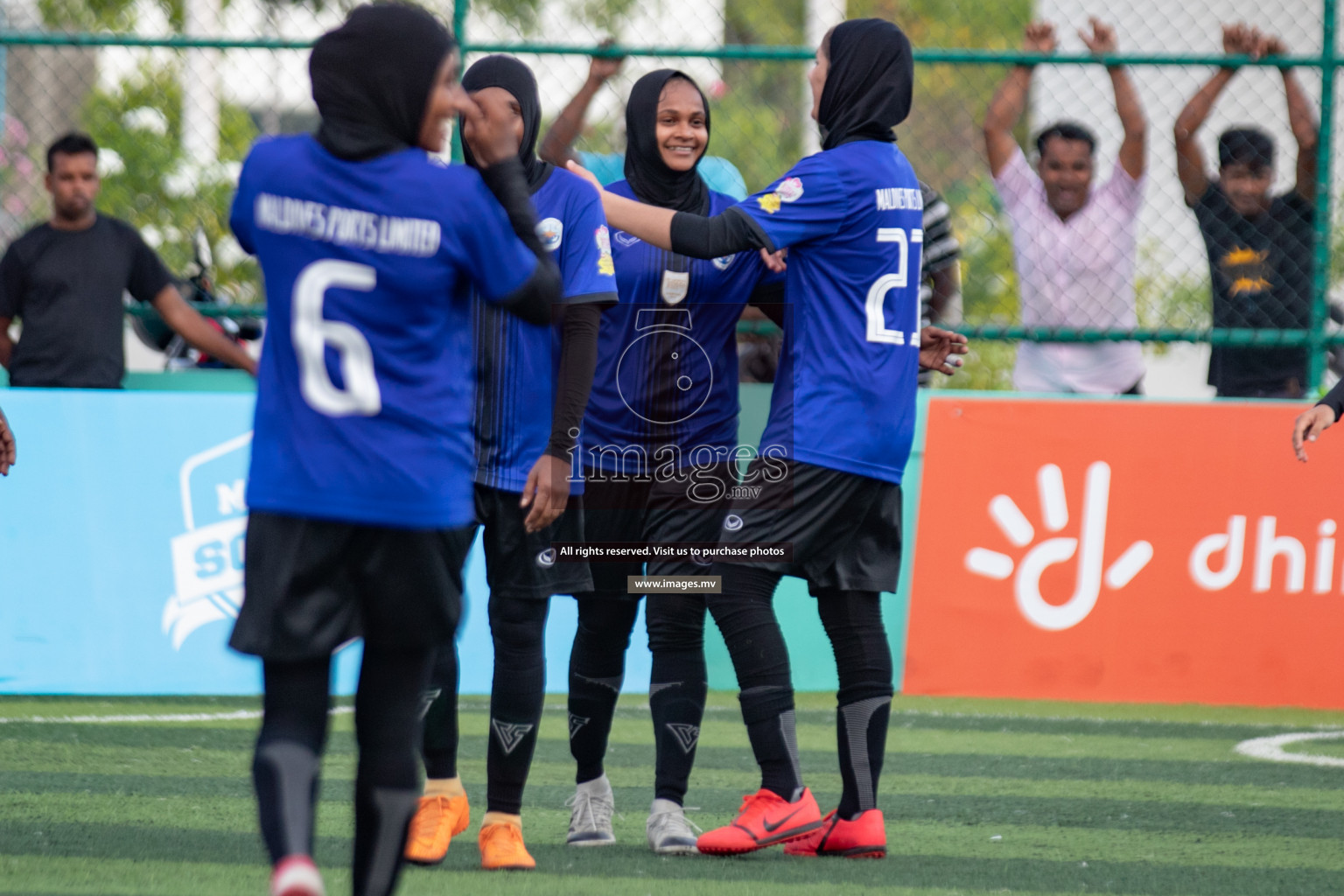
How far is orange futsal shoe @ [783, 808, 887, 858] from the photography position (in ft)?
14.2

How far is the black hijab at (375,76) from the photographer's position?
2900 millimetres

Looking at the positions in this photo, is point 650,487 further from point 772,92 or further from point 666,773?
point 772,92

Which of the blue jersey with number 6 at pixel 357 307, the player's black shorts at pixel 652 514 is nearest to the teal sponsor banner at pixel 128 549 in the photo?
the player's black shorts at pixel 652 514

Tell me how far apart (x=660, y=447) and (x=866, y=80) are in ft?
3.65

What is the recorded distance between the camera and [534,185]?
13.7ft

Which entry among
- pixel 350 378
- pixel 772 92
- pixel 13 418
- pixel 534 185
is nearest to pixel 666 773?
pixel 534 185

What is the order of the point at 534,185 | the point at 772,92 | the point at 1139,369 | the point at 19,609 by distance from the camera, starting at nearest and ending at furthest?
the point at 534,185
the point at 19,609
the point at 1139,369
the point at 772,92

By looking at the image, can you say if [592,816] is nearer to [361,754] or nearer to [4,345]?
[361,754]

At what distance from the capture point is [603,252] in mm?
4141

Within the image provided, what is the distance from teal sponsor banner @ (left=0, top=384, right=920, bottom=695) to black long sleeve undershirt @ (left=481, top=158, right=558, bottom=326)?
381 centimetres

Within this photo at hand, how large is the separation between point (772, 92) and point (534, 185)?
2151 cm

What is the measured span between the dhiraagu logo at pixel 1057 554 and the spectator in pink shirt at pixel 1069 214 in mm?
687

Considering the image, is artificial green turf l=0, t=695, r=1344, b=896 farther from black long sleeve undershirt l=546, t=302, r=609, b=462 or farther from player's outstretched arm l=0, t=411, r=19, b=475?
black long sleeve undershirt l=546, t=302, r=609, b=462

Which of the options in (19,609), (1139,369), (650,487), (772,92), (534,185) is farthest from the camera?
(772,92)
